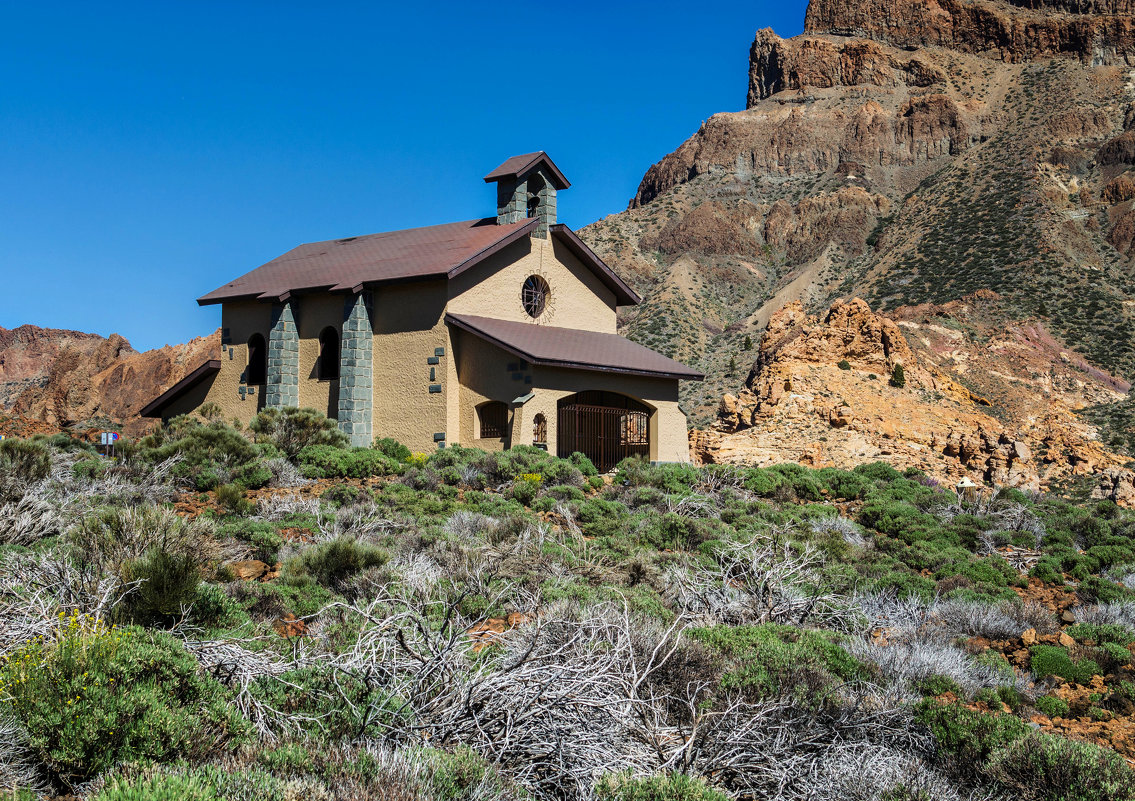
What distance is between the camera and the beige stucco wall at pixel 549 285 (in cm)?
2134

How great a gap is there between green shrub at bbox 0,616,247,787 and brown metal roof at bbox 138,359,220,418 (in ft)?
70.4

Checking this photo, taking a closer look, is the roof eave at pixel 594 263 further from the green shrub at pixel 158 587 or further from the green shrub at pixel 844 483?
the green shrub at pixel 158 587

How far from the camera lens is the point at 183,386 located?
25.3 metres

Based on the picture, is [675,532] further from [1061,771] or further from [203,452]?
[203,452]

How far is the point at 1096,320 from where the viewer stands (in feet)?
155

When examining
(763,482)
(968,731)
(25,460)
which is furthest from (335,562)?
(763,482)

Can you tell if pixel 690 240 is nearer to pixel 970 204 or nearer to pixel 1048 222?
pixel 970 204

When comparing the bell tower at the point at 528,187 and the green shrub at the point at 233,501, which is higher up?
the bell tower at the point at 528,187

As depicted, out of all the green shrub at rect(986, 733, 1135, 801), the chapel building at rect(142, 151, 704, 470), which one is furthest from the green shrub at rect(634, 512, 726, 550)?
the chapel building at rect(142, 151, 704, 470)

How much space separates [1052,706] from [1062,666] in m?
1.05

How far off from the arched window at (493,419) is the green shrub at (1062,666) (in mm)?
13127

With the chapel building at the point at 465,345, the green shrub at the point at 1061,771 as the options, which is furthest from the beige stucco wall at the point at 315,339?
the green shrub at the point at 1061,771

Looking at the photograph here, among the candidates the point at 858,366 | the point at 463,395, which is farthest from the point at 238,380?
the point at 858,366

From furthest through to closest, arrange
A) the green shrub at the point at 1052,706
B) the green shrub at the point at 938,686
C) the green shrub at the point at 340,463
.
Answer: the green shrub at the point at 340,463, the green shrub at the point at 1052,706, the green shrub at the point at 938,686
